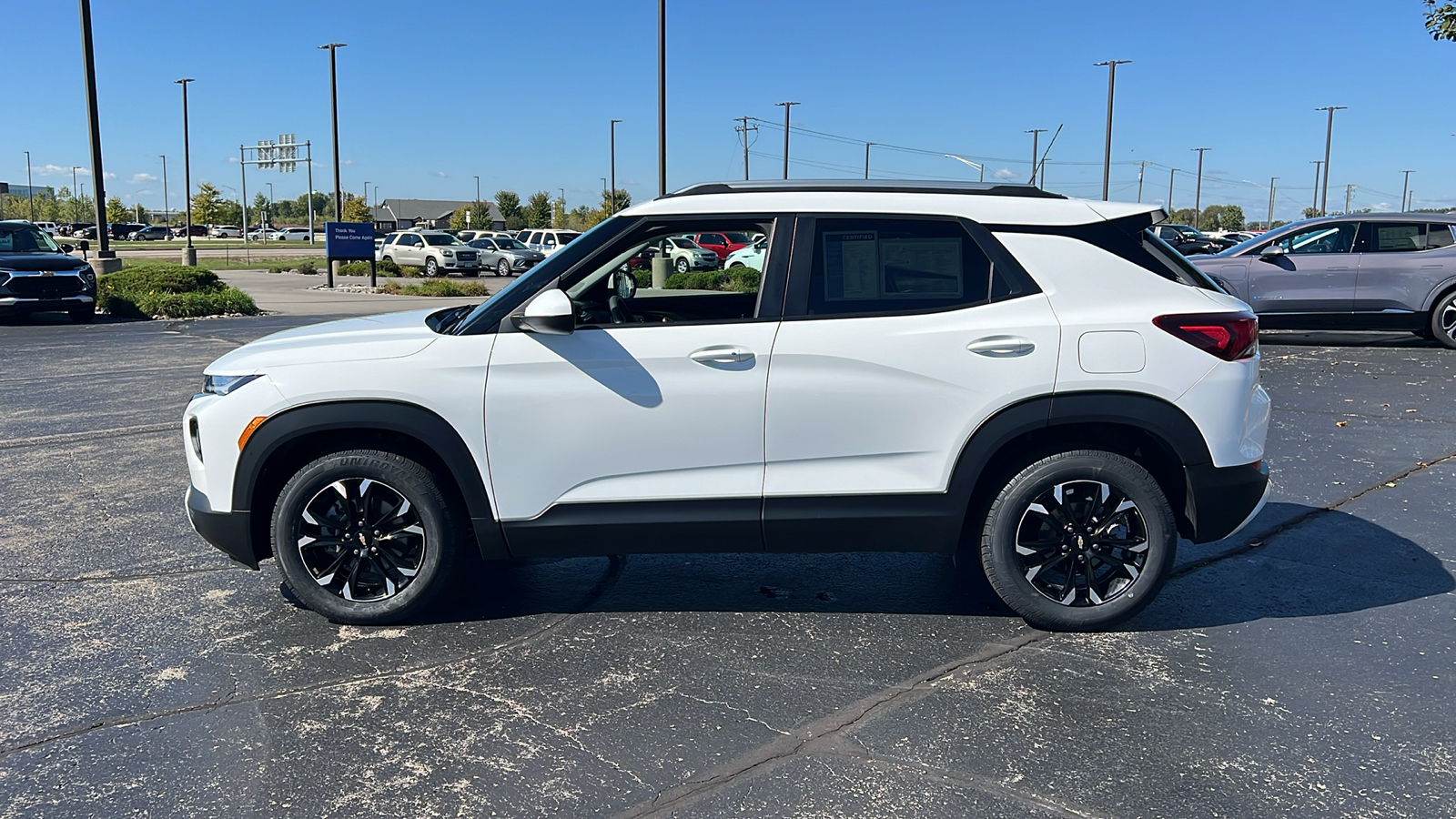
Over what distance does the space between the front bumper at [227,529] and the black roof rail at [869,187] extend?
7.20 feet

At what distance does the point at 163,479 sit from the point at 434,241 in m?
36.4

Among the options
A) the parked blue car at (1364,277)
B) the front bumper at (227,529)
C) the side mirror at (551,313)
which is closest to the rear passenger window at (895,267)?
the side mirror at (551,313)

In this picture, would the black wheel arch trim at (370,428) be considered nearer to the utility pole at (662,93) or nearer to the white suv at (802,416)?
the white suv at (802,416)

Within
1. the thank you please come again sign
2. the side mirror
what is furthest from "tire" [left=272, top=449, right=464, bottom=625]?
the thank you please come again sign

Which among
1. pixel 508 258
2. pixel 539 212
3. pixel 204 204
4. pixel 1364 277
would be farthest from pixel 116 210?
pixel 1364 277

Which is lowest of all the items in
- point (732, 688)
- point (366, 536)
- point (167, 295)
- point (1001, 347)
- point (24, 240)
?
point (732, 688)

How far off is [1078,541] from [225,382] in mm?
3514

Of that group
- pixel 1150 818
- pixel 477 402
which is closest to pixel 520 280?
pixel 477 402

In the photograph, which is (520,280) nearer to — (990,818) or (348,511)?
(348,511)

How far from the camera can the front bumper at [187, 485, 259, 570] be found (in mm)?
4613

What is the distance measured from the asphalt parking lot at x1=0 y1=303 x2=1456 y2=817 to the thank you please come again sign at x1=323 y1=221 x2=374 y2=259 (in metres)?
24.7

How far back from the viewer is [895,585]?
5352 millimetres

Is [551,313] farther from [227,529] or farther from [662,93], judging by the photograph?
[662,93]

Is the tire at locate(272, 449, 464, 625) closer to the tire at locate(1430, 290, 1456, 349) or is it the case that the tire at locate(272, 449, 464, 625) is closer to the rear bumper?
the rear bumper
